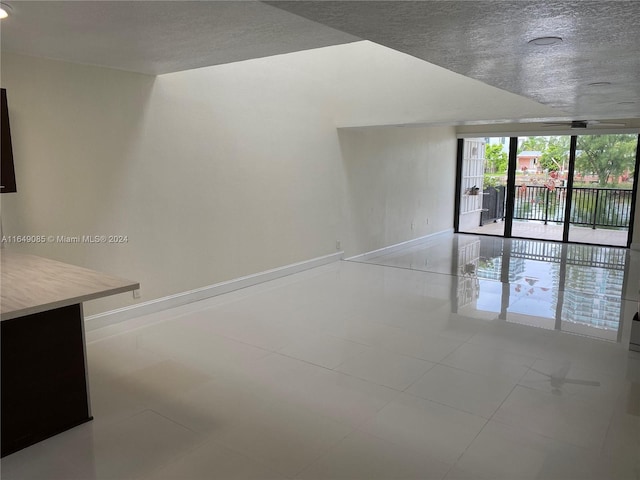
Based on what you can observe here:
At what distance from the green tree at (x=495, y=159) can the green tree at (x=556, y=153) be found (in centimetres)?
79

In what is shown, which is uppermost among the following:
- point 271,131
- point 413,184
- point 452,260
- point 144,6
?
point 144,6

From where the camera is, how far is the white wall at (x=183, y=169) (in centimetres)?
377

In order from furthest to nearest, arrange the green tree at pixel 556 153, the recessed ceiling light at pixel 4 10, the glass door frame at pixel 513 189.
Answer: the green tree at pixel 556 153
the glass door frame at pixel 513 189
the recessed ceiling light at pixel 4 10

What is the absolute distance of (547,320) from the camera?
4469 millimetres

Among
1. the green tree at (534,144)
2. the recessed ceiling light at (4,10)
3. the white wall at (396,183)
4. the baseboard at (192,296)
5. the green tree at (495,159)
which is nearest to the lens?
the recessed ceiling light at (4,10)

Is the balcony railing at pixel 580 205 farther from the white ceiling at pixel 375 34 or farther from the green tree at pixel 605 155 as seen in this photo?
the white ceiling at pixel 375 34

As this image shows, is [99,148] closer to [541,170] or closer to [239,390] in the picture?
[239,390]

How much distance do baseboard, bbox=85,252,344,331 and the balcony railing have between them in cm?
532

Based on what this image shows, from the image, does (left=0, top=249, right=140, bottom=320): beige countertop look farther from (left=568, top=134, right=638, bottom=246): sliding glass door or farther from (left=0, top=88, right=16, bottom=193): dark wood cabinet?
(left=568, top=134, right=638, bottom=246): sliding glass door

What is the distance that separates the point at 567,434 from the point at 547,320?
2.12 m

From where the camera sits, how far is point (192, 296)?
198 inches

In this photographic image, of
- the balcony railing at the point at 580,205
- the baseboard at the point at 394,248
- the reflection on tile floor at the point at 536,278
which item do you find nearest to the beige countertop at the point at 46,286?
the reflection on tile floor at the point at 536,278

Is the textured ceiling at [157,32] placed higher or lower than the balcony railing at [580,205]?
higher

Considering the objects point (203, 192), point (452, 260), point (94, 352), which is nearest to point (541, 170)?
point (452, 260)
